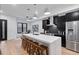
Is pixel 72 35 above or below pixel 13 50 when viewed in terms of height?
above

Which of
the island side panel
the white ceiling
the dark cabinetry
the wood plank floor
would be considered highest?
the white ceiling

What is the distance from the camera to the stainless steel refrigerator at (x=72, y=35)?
179 inches

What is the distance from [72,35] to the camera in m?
4.84

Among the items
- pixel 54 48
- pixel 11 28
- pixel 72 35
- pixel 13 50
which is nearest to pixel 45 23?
pixel 72 35

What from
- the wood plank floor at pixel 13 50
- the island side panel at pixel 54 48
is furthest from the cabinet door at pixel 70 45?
the island side panel at pixel 54 48

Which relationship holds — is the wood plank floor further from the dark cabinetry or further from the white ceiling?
the dark cabinetry

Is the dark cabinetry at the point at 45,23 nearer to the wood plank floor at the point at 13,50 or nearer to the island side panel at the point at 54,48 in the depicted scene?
the wood plank floor at the point at 13,50

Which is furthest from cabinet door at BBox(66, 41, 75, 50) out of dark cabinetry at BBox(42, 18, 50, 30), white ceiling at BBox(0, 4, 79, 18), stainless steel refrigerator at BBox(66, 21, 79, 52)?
dark cabinetry at BBox(42, 18, 50, 30)

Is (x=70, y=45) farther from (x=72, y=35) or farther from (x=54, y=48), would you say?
(x=54, y=48)

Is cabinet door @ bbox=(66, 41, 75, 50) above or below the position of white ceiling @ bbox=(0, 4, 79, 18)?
below

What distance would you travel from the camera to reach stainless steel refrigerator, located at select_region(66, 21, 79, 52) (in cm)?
456

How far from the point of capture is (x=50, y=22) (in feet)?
22.6

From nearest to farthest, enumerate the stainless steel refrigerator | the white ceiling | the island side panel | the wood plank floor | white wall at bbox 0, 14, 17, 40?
the island side panel, the white ceiling, the wood plank floor, the stainless steel refrigerator, white wall at bbox 0, 14, 17, 40
